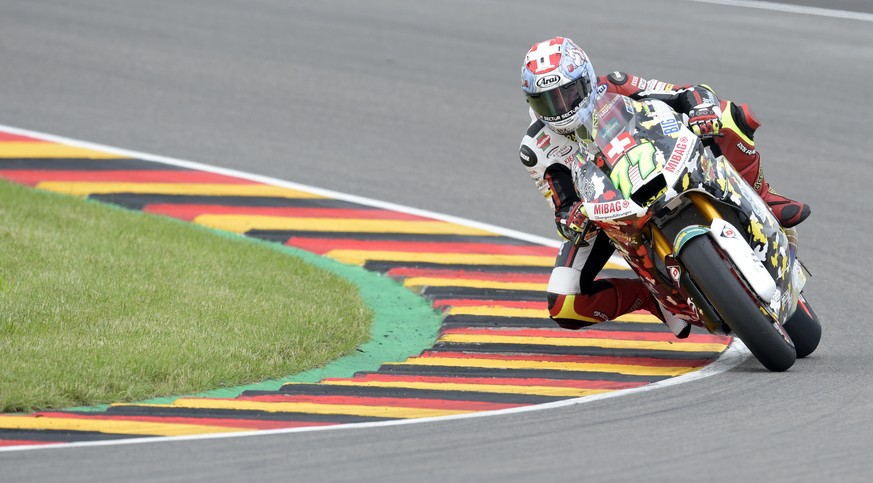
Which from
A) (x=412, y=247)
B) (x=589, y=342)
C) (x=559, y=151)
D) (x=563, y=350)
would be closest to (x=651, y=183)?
(x=559, y=151)

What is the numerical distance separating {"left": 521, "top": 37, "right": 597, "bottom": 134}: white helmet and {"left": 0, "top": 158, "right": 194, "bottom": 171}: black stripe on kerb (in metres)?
5.66

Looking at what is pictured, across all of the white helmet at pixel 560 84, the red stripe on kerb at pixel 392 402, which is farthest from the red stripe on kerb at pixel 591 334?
the red stripe on kerb at pixel 392 402

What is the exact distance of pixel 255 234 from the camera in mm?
11336

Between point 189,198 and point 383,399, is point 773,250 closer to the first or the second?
point 383,399

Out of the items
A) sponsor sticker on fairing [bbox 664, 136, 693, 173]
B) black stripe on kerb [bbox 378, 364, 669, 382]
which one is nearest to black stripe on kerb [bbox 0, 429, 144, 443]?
black stripe on kerb [bbox 378, 364, 669, 382]

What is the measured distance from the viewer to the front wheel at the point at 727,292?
23.8ft

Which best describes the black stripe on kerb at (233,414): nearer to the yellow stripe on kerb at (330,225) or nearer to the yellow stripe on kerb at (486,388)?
the yellow stripe on kerb at (486,388)

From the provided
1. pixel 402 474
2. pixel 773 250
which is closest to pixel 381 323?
pixel 773 250

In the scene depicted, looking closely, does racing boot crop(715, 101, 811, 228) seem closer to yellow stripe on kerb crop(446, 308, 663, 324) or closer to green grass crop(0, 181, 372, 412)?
yellow stripe on kerb crop(446, 308, 663, 324)

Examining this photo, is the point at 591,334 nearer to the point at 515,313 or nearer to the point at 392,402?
the point at 515,313

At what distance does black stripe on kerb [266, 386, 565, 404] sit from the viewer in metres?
7.24

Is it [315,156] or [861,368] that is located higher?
[315,156]

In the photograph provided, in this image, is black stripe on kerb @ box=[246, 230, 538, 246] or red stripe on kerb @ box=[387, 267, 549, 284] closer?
red stripe on kerb @ box=[387, 267, 549, 284]

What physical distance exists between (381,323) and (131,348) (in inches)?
78.9
